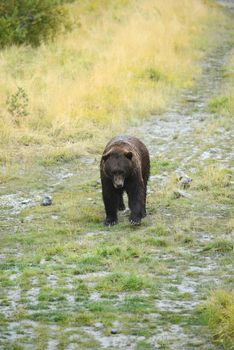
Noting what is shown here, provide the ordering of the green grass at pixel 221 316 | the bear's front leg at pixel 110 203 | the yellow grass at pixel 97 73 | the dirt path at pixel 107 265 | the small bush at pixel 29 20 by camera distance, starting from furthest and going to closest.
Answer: the small bush at pixel 29 20 < the yellow grass at pixel 97 73 < the bear's front leg at pixel 110 203 < the dirt path at pixel 107 265 < the green grass at pixel 221 316

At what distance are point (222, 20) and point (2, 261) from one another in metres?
24.6

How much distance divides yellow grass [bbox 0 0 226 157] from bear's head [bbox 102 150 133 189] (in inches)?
161

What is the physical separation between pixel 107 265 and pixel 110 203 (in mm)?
1682

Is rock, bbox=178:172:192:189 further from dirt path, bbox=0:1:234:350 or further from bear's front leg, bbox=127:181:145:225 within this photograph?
bear's front leg, bbox=127:181:145:225

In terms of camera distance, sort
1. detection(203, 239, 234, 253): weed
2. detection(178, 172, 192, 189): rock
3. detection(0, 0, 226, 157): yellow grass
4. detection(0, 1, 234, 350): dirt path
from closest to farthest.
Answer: detection(0, 1, 234, 350): dirt path < detection(203, 239, 234, 253): weed < detection(178, 172, 192, 189): rock < detection(0, 0, 226, 157): yellow grass

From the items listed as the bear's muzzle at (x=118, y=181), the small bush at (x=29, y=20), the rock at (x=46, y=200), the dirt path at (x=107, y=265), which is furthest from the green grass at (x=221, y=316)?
the small bush at (x=29, y=20)

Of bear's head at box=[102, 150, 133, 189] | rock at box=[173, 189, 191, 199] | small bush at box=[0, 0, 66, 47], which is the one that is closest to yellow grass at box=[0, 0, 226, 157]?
small bush at box=[0, 0, 66, 47]

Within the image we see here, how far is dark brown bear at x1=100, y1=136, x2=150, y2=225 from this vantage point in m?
8.95

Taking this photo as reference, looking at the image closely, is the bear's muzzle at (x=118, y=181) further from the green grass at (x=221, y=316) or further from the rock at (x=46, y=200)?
the green grass at (x=221, y=316)

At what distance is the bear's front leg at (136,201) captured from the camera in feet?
29.9

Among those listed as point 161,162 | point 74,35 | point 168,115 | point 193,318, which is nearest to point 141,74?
point 168,115

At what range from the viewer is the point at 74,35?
22.0m

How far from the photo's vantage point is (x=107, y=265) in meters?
7.59

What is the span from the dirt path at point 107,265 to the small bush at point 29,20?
7900 millimetres
